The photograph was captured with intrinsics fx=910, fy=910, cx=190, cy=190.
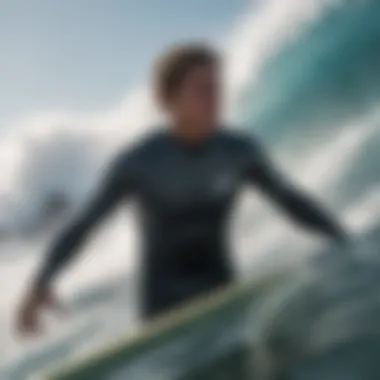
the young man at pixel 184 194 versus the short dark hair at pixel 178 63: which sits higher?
the short dark hair at pixel 178 63

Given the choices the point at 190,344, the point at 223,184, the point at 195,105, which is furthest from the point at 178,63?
the point at 190,344

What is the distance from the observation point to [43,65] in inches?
50.6

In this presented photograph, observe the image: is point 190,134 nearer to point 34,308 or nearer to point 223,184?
point 223,184

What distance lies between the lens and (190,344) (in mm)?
1136

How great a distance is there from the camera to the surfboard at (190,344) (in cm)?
112

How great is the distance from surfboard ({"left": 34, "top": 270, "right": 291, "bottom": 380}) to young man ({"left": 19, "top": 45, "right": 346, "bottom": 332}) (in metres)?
0.02

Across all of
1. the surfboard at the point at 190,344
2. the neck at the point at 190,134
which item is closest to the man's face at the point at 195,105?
the neck at the point at 190,134

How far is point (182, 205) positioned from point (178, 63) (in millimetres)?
190

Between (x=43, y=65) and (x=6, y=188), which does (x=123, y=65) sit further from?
(x=6, y=188)

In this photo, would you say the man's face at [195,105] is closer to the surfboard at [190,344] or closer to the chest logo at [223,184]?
the chest logo at [223,184]

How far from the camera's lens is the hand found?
115 cm

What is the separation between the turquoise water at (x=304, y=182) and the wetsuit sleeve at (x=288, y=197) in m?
0.01

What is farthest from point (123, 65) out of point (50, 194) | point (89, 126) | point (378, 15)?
point (378, 15)

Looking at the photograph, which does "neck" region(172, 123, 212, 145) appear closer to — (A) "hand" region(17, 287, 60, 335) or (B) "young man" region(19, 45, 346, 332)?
(B) "young man" region(19, 45, 346, 332)
